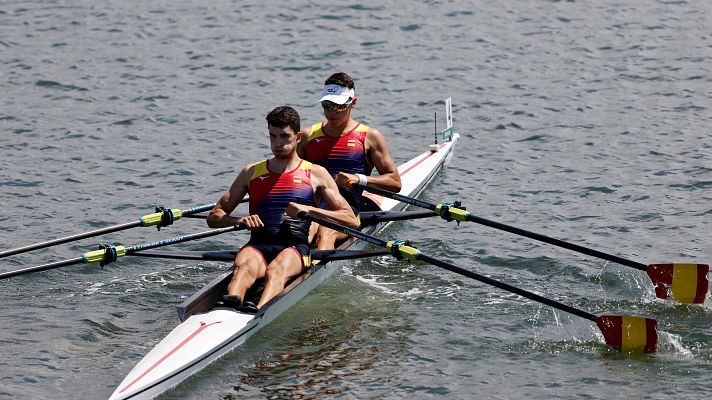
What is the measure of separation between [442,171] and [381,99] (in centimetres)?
415

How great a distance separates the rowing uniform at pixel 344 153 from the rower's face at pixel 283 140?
86.4 inches

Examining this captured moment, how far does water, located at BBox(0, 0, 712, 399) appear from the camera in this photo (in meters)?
11.9

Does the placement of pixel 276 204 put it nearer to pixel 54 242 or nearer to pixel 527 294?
pixel 54 242

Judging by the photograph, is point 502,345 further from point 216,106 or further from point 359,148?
point 216,106

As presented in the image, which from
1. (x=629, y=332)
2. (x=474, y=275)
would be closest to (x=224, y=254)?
(x=474, y=275)

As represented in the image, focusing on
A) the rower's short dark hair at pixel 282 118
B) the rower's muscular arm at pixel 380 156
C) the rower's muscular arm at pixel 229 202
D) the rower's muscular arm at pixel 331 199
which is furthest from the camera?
the rower's muscular arm at pixel 380 156

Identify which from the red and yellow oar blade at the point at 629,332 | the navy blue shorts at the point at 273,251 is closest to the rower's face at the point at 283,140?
the navy blue shorts at the point at 273,251

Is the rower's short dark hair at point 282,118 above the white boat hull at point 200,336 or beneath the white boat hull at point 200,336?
above

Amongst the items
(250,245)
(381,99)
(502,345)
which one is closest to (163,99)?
(381,99)

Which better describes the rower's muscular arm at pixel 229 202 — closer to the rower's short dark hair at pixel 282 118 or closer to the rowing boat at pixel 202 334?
the rowing boat at pixel 202 334

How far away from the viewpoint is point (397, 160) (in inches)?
765

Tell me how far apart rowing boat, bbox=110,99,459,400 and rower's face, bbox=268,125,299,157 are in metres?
1.37

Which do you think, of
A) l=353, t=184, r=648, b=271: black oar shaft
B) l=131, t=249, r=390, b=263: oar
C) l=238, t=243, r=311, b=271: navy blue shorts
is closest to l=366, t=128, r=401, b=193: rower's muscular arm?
l=353, t=184, r=648, b=271: black oar shaft

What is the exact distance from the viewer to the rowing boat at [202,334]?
10.7 meters
